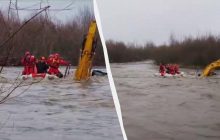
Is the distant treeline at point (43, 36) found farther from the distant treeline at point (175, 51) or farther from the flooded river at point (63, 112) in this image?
the distant treeline at point (175, 51)

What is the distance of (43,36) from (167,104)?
1049mm

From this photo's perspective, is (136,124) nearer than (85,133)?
Yes

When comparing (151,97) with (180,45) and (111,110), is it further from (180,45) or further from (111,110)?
(111,110)

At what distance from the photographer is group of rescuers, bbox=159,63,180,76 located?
33.4 inches

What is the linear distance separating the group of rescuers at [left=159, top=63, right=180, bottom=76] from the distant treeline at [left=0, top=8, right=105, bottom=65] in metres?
0.57

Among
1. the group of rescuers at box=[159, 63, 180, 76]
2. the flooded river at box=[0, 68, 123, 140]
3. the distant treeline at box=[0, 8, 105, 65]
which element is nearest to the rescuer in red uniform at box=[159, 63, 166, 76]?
the group of rescuers at box=[159, 63, 180, 76]

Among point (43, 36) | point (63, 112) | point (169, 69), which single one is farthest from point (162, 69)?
point (63, 112)

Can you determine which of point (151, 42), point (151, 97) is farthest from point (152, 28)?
point (151, 97)

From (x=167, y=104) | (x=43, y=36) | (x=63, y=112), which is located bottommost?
(x=63, y=112)

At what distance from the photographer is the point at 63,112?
2.77m

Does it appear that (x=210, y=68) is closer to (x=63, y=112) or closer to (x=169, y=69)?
(x=169, y=69)

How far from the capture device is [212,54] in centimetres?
81

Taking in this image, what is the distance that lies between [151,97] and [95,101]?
5.90 ft

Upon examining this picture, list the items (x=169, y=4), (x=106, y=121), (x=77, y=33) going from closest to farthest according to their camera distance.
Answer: (x=169, y=4)
(x=77, y=33)
(x=106, y=121)
